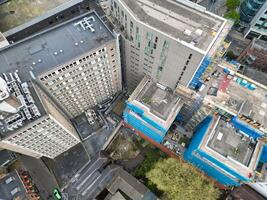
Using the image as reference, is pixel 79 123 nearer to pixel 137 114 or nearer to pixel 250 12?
pixel 137 114

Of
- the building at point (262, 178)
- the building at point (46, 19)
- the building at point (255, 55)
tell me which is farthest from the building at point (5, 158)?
the building at point (255, 55)

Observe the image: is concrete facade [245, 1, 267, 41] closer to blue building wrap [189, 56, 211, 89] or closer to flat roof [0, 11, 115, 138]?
blue building wrap [189, 56, 211, 89]

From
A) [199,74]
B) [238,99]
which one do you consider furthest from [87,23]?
[238,99]

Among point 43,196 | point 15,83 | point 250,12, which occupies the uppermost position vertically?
point 250,12

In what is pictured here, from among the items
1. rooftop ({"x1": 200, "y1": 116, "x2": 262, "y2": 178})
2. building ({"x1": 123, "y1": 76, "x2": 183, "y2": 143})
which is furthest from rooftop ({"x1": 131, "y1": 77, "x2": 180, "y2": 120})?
rooftop ({"x1": 200, "y1": 116, "x2": 262, "y2": 178})

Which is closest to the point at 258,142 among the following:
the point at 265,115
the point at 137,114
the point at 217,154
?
the point at 265,115
